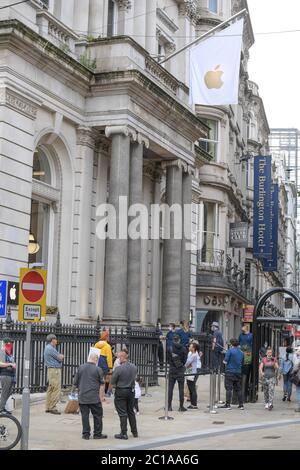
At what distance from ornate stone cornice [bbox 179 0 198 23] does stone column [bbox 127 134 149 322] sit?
419 inches

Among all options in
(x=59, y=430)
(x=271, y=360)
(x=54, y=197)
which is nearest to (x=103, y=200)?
(x=54, y=197)

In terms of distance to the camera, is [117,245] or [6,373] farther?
[117,245]

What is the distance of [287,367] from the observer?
2448cm

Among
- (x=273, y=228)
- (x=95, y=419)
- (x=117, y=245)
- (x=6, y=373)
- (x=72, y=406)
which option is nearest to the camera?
(x=95, y=419)

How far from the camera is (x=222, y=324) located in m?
42.6

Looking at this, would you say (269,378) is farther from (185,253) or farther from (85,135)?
(185,253)

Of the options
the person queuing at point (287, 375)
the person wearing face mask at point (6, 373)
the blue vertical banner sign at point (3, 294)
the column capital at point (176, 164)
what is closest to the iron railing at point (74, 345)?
the blue vertical banner sign at point (3, 294)

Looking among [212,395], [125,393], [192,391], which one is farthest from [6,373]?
[192,391]

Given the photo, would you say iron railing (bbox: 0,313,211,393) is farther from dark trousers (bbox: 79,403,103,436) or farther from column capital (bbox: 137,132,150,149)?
column capital (bbox: 137,132,150,149)

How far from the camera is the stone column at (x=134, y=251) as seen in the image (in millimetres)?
25844

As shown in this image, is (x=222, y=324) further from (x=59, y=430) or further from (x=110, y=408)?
(x=59, y=430)

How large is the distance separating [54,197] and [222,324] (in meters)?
19.5

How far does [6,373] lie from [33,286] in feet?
10.1

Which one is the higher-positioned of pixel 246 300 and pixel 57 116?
pixel 57 116
